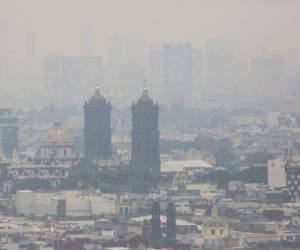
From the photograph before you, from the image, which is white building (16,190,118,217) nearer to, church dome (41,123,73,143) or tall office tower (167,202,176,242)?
tall office tower (167,202,176,242)

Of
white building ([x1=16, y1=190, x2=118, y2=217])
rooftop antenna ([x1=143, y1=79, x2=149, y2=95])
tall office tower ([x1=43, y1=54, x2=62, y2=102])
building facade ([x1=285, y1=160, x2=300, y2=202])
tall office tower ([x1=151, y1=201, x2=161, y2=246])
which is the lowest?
tall office tower ([x1=151, y1=201, x2=161, y2=246])

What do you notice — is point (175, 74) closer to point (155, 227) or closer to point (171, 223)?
point (171, 223)

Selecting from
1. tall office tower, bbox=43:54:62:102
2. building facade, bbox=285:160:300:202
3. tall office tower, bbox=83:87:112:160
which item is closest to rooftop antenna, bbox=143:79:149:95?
tall office tower, bbox=83:87:112:160

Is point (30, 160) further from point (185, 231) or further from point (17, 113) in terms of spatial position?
point (185, 231)

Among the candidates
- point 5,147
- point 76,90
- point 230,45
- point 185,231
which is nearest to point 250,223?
point 185,231

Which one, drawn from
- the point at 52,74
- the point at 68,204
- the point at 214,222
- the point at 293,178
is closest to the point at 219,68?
the point at 52,74

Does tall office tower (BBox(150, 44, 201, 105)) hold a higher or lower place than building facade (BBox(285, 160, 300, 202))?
higher

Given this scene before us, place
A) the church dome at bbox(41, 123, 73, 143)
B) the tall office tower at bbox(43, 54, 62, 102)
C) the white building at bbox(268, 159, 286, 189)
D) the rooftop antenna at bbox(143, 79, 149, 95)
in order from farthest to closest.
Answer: the tall office tower at bbox(43, 54, 62, 102) → the rooftop antenna at bbox(143, 79, 149, 95) → the church dome at bbox(41, 123, 73, 143) → the white building at bbox(268, 159, 286, 189)
